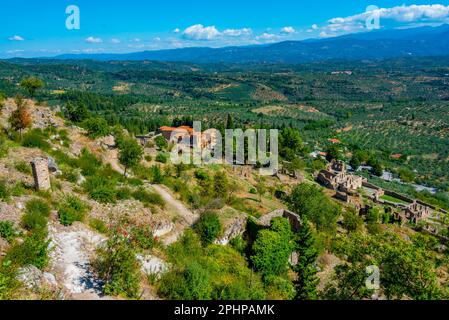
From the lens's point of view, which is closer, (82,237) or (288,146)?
(82,237)

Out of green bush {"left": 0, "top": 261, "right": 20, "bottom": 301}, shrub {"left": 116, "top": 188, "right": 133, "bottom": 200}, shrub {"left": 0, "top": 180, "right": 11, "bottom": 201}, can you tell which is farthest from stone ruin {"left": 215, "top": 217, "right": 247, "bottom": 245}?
green bush {"left": 0, "top": 261, "right": 20, "bottom": 301}

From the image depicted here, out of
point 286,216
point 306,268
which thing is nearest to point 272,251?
point 306,268

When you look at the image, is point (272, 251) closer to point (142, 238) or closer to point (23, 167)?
point (142, 238)

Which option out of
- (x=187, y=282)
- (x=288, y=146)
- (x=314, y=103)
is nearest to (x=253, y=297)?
(x=187, y=282)

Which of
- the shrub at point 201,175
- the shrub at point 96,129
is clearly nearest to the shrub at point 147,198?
the shrub at point 201,175

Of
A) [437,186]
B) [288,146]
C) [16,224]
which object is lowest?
[437,186]
